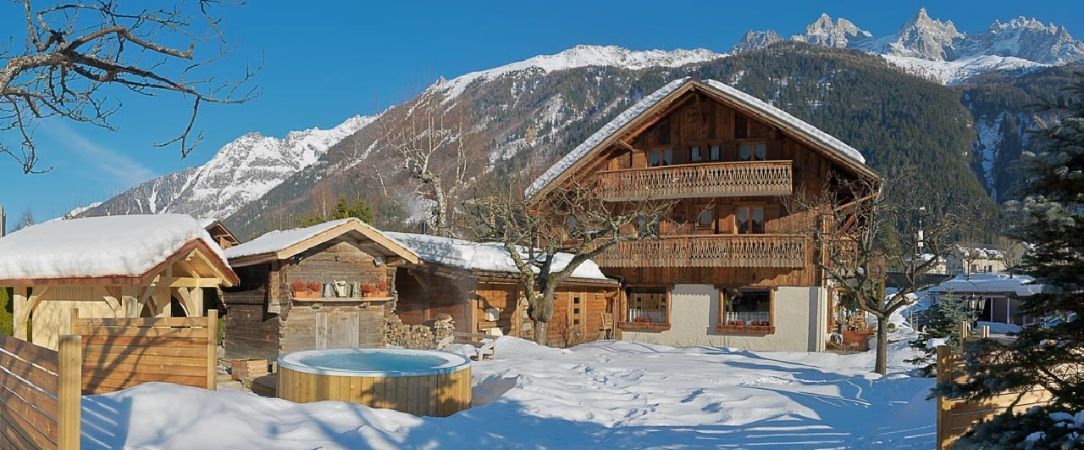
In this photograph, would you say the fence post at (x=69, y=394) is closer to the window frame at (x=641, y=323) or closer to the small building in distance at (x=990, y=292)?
the window frame at (x=641, y=323)

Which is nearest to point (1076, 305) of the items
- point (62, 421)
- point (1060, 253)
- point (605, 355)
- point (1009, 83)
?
point (1060, 253)

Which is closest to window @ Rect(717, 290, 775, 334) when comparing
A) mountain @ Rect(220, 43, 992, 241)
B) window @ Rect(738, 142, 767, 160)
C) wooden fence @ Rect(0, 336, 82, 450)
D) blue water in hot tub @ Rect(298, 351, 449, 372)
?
window @ Rect(738, 142, 767, 160)

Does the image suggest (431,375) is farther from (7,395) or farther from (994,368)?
(994,368)

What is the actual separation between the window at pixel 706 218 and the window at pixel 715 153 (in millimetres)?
1687

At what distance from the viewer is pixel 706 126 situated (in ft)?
86.6

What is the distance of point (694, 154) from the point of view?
26562 mm

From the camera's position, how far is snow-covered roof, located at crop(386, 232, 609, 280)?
22.5 m

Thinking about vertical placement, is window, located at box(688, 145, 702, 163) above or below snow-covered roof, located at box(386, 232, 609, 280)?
above

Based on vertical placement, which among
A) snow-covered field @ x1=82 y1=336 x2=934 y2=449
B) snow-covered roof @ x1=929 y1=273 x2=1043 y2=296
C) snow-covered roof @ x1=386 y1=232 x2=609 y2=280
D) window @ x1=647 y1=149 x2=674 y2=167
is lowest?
snow-covered field @ x1=82 y1=336 x2=934 y2=449

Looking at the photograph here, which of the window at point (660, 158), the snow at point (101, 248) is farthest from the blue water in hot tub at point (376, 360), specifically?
the window at point (660, 158)

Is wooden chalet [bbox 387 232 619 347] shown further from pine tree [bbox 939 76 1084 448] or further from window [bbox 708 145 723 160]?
pine tree [bbox 939 76 1084 448]

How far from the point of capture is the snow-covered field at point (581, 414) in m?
8.77

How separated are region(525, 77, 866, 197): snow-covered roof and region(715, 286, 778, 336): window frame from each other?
15.3 feet

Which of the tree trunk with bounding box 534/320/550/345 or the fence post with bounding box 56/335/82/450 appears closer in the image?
→ the fence post with bounding box 56/335/82/450
